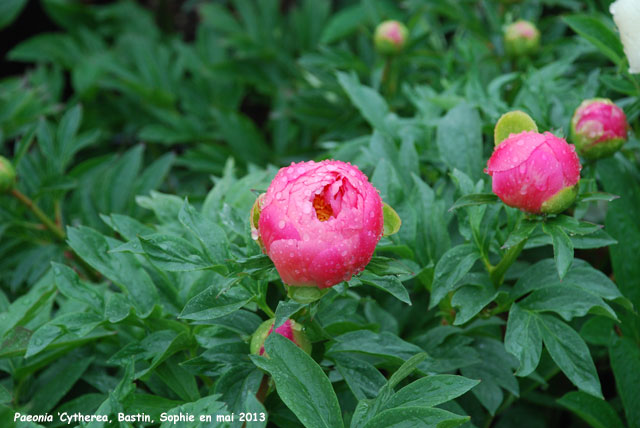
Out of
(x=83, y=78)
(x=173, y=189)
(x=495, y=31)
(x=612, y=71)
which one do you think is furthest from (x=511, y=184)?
(x=83, y=78)

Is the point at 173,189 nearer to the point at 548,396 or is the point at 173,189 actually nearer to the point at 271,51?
the point at 271,51

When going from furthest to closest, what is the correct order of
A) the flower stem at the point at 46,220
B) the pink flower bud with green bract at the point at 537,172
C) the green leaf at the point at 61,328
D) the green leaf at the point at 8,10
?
the green leaf at the point at 8,10 → the flower stem at the point at 46,220 → the green leaf at the point at 61,328 → the pink flower bud with green bract at the point at 537,172

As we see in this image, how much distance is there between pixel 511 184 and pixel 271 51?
1.37m

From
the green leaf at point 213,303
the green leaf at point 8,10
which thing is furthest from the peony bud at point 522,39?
the green leaf at point 8,10

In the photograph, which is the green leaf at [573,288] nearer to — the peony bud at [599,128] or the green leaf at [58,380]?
the peony bud at [599,128]

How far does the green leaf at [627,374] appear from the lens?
1.01m

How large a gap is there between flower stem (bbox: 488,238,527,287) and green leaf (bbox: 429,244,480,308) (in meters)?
0.04

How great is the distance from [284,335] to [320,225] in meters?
0.20

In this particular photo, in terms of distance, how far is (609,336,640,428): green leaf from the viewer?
1012 millimetres

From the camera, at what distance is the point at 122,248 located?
0.86 m

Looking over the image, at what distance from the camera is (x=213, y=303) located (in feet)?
2.71

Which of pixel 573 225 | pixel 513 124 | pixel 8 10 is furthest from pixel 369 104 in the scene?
pixel 8 10

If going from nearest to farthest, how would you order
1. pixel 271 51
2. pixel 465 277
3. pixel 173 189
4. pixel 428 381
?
pixel 428 381
pixel 465 277
pixel 173 189
pixel 271 51

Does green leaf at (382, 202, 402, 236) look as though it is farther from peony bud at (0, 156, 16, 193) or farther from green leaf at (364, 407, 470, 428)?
peony bud at (0, 156, 16, 193)
